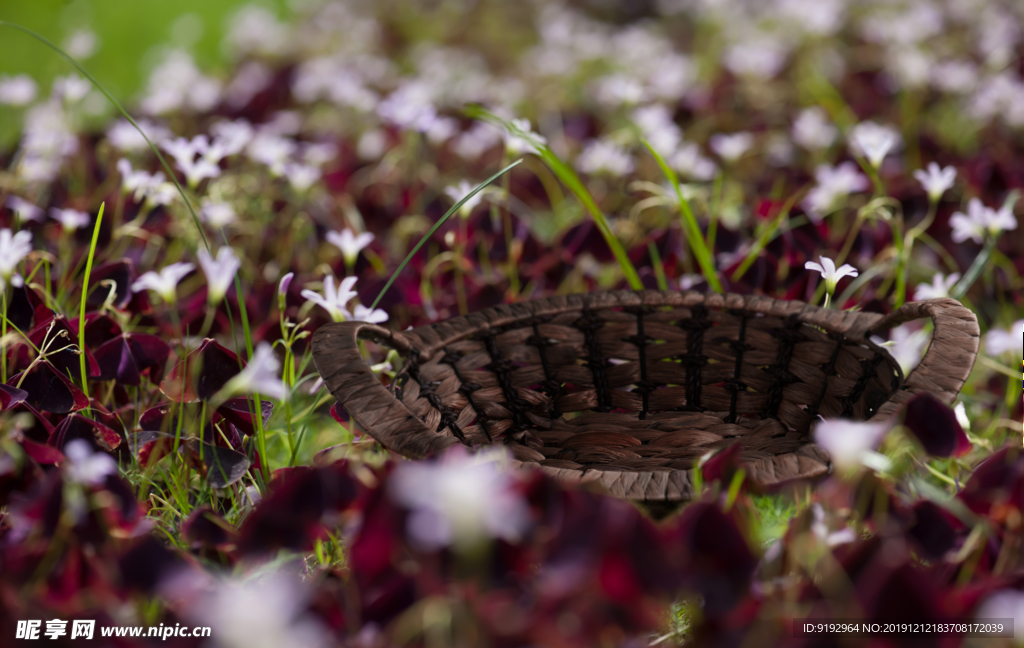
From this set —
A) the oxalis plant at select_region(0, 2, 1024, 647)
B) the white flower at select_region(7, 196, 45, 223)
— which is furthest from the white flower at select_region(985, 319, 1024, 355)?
the white flower at select_region(7, 196, 45, 223)

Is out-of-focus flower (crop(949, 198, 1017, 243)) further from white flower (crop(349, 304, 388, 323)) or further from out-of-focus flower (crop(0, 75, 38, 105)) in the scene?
out-of-focus flower (crop(0, 75, 38, 105))

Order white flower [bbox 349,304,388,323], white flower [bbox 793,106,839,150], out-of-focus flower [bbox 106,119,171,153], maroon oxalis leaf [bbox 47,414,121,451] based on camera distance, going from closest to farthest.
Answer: maroon oxalis leaf [bbox 47,414,121,451], white flower [bbox 349,304,388,323], out-of-focus flower [bbox 106,119,171,153], white flower [bbox 793,106,839,150]

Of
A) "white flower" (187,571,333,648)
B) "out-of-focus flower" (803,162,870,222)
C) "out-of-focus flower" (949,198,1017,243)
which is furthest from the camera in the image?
"out-of-focus flower" (803,162,870,222)

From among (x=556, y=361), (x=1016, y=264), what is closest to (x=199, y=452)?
(x=556, y=361)

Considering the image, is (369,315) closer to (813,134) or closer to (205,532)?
(205,532)

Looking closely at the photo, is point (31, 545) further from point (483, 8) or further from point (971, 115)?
point (483, 8)
